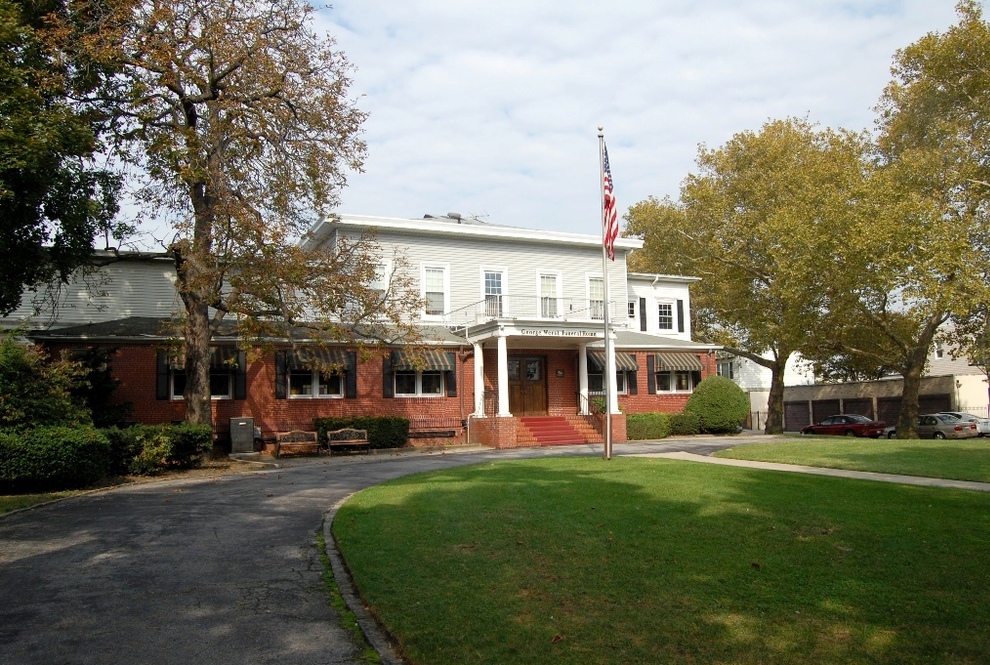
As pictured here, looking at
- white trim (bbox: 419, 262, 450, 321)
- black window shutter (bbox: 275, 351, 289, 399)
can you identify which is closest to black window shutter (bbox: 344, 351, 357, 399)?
black window shutter (bbox: 275, 351, 289, 399)

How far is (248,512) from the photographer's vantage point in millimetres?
12758

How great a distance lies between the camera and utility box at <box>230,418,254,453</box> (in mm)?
24594

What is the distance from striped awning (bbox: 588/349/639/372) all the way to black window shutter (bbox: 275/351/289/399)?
41.0ft

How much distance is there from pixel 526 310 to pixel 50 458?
21.1 meters

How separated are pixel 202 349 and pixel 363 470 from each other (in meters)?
6.15

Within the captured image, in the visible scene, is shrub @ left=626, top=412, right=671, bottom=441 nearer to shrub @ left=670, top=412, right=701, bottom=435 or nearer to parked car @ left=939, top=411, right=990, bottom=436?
shrub @ left=670, top=412, right=701, bottom=435

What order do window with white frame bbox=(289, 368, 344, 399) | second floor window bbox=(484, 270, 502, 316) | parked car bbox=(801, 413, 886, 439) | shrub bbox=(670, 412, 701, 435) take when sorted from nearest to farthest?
window with white frame bbox=(289, 368, 344, 399), second floor window bbox=(484, 270, 502, 316), shrub bbox=(670, 412, 701, 435), parked car bbox=(801, 413, 886, 439)

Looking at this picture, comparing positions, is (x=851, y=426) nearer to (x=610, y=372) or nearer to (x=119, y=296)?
(x=610, y=372)

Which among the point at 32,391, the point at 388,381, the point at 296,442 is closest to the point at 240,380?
the point at 296,442

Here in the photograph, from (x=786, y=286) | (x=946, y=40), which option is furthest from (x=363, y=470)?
(x=946, y=40)

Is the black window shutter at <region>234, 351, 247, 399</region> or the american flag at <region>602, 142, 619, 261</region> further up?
the american flag at <region>602, 142, 619, 261</region>

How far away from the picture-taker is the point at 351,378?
28.8 metres

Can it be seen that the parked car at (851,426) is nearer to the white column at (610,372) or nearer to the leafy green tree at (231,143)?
the white column at (610,372)

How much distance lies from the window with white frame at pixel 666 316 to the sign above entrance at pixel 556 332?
9.96 metres
